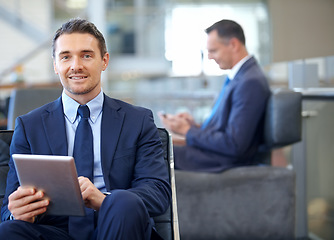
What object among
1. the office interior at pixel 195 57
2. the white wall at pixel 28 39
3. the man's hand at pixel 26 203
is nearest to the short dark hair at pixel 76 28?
the man's hand at pixel 26 203

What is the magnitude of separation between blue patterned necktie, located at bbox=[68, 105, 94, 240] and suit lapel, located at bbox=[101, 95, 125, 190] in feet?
0.13

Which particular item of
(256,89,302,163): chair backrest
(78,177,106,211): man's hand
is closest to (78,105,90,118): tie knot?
(78,177,106,211): man's hand

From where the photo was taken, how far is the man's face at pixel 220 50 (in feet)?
9.68

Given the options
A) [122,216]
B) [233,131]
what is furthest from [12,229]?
[233,131]

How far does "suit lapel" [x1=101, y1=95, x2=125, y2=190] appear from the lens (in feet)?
5.56

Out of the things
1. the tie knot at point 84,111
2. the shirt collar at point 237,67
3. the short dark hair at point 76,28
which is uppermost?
the short dark hair at point 76,28

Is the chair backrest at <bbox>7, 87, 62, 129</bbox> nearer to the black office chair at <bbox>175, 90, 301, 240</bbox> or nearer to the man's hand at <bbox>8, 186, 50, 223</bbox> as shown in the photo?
the black office chair at <bbox>175, 90, 301, 240</bbox>

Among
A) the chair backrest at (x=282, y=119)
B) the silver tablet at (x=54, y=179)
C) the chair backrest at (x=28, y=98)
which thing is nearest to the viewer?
the silver tablet at (x=54, y=179)

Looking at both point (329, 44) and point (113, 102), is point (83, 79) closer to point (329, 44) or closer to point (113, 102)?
point (113, 102)

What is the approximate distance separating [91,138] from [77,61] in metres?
0.24

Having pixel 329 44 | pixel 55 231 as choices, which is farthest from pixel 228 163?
pixel 329 44

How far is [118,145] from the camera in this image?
1721 millimetres

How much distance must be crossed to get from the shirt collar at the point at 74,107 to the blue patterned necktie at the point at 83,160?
24mm

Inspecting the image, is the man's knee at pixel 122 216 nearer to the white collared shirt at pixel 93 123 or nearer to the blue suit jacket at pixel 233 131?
the white collared shirt at pixel 93 123
